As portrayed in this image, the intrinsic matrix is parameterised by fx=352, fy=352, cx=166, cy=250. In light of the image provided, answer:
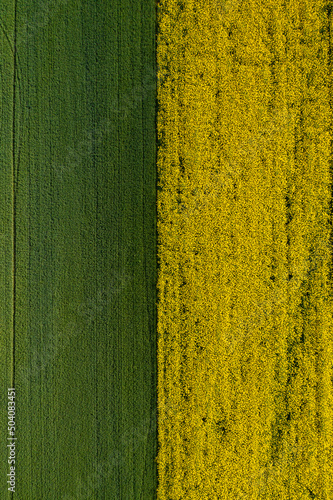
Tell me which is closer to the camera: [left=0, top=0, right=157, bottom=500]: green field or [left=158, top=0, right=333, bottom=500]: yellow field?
[left=158, top=0, right=333, bottom=500]: yellow field

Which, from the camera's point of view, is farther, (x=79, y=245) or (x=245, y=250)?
(x=79, y=245)

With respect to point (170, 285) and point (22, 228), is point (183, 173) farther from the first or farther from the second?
point (22, 228)

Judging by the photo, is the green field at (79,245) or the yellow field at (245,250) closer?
the yellow field at (245,250)

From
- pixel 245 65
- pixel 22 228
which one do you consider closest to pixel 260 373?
pixel 22 228

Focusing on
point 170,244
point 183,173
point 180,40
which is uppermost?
point 180,40

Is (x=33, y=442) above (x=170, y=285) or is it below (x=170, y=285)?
below
